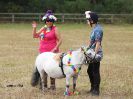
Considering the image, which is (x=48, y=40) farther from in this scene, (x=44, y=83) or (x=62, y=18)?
(x=62, y=18)

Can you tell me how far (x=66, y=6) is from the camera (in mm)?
55812

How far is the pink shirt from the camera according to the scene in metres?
10.9

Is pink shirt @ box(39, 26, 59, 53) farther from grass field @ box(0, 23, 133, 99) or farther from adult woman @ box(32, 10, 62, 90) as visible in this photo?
grass field @ box(0, 23, 133, 99)

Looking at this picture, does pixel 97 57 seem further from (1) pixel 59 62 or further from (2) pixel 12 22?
(2) pixel 12 22

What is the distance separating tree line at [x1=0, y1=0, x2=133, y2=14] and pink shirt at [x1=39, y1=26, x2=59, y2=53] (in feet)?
140

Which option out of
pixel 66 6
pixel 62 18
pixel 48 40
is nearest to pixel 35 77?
pixel 48 40

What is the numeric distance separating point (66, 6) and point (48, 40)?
Answer: 4515 cm

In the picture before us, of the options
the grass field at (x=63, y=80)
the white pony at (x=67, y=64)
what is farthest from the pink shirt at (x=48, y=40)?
the grass field at (x=63, y=80)

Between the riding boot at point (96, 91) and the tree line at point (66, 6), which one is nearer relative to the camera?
the riding boot at point (96, 91)

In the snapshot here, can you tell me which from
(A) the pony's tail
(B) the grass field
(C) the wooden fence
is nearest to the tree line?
(C) the wooden fence

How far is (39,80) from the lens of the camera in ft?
36.5

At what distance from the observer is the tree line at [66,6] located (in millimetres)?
53781

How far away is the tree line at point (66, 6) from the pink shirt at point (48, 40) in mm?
42822

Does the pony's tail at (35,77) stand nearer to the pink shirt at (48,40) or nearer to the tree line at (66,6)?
the pink shirt at (48,40)
